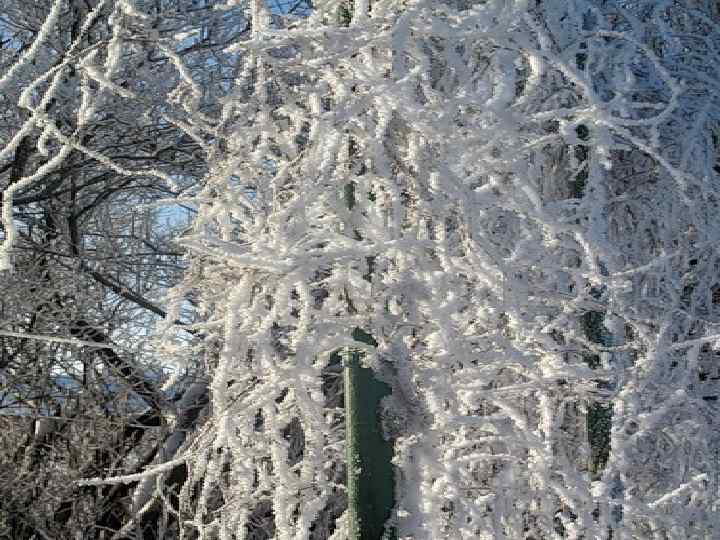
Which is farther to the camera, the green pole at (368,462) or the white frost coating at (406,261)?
the green pole at (368,462)

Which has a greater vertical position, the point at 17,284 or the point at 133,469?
the point at 17,284

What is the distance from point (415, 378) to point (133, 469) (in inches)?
165

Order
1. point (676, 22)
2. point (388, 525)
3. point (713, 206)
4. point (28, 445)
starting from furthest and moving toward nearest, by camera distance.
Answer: point (28, 445) → point (676, 22) → point (713, 206) → point (388, 525)

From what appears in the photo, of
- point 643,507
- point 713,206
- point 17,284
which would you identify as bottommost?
point 643,507

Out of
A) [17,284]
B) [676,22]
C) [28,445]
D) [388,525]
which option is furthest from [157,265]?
[388,525]

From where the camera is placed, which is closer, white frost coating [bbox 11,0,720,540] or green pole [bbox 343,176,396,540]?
white frost coating [bbox 11,0,720,540]

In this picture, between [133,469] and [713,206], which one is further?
[133,469]

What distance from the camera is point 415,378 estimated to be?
73.3 inches

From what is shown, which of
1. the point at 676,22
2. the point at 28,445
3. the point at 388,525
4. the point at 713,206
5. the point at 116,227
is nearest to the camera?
the point at 388,525

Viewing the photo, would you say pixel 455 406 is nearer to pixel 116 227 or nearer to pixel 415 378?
pixel 415 378

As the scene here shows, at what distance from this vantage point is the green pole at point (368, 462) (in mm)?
1938

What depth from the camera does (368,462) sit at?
76.7 inches

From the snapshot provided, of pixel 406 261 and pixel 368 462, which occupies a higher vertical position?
pixel 406 261

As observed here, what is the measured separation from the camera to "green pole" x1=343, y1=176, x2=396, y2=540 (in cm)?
194
